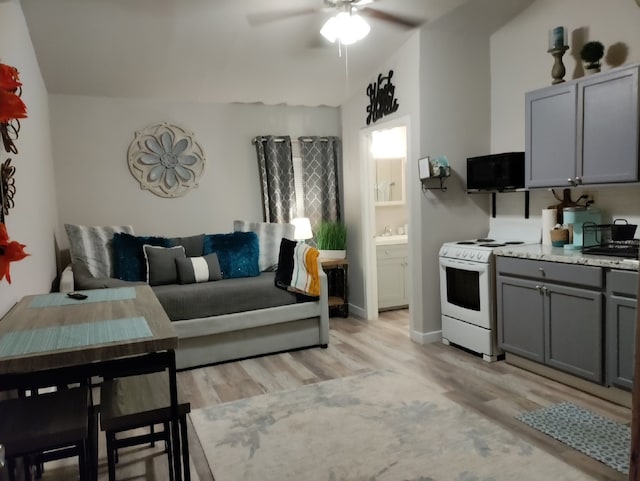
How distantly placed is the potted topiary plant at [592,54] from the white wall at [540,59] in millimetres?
121

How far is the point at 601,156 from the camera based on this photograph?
10.0 feet

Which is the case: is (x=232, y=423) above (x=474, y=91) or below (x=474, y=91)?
below

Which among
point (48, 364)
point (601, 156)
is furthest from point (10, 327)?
point (601, 156)

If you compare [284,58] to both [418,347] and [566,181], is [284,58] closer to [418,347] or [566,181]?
[566,181]

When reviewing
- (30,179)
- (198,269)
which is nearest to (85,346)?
(30,179)

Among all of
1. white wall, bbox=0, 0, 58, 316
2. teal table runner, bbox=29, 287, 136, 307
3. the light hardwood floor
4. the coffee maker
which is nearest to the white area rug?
the light hardwood floor

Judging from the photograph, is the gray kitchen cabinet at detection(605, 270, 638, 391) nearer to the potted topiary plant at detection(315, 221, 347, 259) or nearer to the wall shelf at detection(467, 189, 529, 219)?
the wall shelf at detection(467, 189, 529, 219)

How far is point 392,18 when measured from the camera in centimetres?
369

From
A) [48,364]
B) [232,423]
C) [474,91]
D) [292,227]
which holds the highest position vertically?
[474,91]

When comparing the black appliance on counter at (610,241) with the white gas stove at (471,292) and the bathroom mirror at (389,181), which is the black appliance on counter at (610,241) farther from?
the bathroom mirror at (389,181)

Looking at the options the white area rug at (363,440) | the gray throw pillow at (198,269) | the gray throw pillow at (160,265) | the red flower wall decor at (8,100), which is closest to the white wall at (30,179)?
the red flower wall decor at (8,100)

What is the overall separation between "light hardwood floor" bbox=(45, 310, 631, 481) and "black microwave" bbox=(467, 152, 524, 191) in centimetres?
139

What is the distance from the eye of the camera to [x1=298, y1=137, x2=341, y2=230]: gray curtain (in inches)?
205

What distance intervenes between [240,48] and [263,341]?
2434 millimetres
